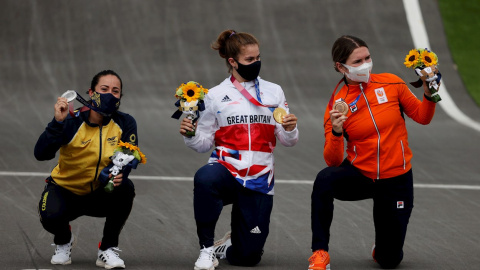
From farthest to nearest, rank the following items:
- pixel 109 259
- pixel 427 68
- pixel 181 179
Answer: pixel 181 179 → pixel 109 259 → pixel 427 68

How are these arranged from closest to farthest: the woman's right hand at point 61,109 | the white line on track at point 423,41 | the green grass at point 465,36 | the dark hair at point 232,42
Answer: the woman's right hand at point 61,109 → the dark hair at point 232,42 → the white line on track at point 423,41 → the green grass at point 465,36

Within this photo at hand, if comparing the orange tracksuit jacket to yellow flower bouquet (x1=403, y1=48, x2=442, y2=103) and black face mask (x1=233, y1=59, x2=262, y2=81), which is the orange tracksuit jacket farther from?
black face mask (x1=233, y1=59, x2=262, y2=81)

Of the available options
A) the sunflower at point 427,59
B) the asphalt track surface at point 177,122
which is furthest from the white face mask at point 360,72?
the asphalt track surface at point 177,122

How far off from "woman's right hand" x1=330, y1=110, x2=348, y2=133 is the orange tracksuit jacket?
0.69 feet

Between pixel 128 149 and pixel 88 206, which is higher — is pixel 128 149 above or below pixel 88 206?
above

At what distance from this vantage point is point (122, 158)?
695cm

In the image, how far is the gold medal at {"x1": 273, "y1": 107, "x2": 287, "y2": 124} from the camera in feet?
23.2

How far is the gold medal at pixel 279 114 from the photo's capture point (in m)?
7.08

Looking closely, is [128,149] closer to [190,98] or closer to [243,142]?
[190,98]

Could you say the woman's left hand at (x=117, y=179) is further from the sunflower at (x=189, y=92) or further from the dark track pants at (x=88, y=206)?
the sunflower at (x=189, y=92)

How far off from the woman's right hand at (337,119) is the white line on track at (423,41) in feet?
27.7

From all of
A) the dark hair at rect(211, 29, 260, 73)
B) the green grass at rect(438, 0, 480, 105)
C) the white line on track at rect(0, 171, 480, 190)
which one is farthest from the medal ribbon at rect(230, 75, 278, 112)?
the green grass at rect(438, 0, 480, 105)

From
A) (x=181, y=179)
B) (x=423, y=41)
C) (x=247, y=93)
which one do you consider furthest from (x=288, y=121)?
(x=423, y=41)

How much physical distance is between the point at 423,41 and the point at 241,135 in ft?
41.2
